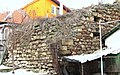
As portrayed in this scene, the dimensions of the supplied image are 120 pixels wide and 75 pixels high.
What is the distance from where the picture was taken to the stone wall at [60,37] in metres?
11.8

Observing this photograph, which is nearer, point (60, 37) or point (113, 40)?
point (60, 37)

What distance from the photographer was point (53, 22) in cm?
1288

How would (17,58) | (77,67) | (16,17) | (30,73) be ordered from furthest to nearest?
(16,17) → (17,58) → (30,73) → (77,67)

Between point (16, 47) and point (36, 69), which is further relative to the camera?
point (16, 47)

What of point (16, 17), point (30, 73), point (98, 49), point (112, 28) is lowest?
point (30, 73)

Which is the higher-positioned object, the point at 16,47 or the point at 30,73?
the point at 16,47

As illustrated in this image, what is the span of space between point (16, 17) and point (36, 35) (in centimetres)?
1293

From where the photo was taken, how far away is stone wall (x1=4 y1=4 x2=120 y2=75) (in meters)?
11.8

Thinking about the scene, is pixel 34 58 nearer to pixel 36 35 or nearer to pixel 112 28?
pixel 36 35

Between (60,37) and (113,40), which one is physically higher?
(60,37)

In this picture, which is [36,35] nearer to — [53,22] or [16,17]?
[53,22]

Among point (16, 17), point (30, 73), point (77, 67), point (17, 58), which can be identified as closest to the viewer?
point (77, 67)

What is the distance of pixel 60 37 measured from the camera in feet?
38.9

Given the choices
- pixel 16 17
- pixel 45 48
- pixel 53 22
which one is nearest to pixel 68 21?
pixel 53 22
